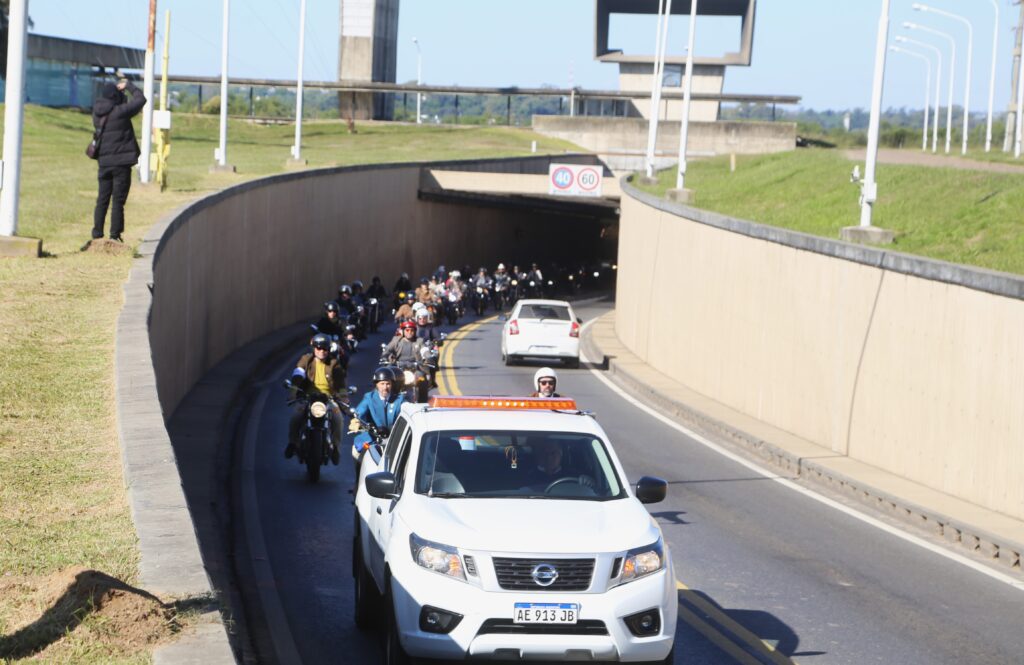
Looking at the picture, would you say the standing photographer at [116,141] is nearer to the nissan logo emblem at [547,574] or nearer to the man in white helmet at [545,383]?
the man in white helmet at [545,383]

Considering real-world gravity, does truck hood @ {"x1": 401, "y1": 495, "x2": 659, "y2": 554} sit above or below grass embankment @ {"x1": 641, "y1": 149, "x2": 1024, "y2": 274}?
below

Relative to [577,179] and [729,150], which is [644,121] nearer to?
[729,150]

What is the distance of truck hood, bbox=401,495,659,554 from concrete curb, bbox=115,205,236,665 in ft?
4.65

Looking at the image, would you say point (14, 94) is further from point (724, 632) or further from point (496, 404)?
point (724, 632)

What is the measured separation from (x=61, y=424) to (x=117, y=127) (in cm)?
1006

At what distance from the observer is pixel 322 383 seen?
18.1 m

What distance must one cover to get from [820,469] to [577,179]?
144 ft

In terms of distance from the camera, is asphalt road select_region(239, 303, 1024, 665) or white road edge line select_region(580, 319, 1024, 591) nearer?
asphalt road select_region(239, 303, 1024, 665)

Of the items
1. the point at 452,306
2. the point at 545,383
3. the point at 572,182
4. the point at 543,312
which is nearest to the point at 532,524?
the point at 545,383

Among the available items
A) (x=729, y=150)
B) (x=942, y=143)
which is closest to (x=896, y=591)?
(x=729, y=150)

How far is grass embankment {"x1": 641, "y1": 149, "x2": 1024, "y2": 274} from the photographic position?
24.5m

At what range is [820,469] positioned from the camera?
19.8 m

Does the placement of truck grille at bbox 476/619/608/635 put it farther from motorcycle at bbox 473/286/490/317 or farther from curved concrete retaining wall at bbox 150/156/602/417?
motorcycle at bbox 473/286/490/317

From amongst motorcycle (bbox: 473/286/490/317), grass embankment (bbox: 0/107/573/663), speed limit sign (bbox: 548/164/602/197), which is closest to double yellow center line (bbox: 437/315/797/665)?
grass embankment (bbox: 0/107/573/663)
